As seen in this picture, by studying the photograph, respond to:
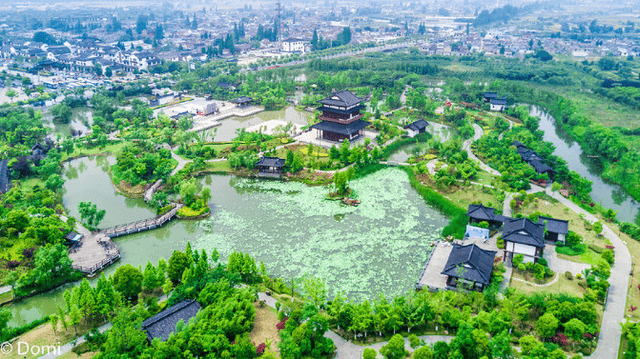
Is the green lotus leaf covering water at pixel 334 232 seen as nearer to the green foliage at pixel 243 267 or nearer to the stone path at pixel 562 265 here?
the green foliage at pixel 243 267

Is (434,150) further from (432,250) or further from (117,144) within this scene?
(117,144)

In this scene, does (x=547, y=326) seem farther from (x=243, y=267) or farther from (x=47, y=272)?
(x=47, y=272)

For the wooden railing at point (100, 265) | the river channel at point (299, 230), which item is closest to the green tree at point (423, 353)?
the river channel at point (299, 230)

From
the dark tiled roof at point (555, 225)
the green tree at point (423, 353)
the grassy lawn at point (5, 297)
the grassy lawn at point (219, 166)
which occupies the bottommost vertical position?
the grassy lawn at point (5, 297)

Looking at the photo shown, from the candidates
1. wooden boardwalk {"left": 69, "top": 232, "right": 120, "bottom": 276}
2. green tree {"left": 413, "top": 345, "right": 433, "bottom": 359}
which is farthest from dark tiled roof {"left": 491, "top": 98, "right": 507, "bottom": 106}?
wooden boardwalk {"left": 69, "top": 232, "right": 120, "bottom": 276}

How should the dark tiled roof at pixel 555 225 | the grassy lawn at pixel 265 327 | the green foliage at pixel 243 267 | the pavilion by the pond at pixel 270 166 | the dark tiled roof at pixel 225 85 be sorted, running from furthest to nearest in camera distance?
the dark tiled roof at pixel 225 85 → the pavilion by the pond at pixel 270 166 → the dark tiled roof at pixel 555 225 → the green foliage at pixel 243 267 → the grassy lawn at pixel 265 327

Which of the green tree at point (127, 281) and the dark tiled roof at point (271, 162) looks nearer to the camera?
the green tree at point (127, 281)

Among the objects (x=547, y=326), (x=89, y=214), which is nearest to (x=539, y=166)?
(x=547, y=326)

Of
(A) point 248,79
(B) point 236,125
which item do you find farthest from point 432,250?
(A) point 248,79
